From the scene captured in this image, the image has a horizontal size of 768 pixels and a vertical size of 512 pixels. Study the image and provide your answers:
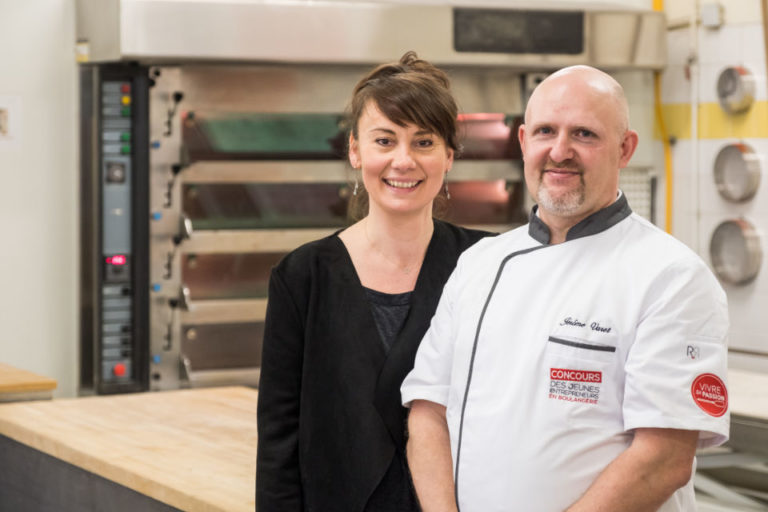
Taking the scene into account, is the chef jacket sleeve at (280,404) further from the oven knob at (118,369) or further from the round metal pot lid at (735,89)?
the round metal pot lid at (735,89)

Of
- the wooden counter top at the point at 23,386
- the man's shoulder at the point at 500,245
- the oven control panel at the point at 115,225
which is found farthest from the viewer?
the oven control panel at the point at 115,225

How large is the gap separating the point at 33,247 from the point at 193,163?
0.62 m

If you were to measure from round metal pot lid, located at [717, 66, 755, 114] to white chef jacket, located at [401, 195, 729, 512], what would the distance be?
2.68 meters

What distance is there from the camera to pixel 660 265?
4.54ft

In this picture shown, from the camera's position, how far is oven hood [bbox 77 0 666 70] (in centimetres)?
351

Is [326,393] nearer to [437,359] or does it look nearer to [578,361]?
[437,359]

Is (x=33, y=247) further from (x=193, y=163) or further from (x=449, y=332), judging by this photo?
(x=449, y=332)

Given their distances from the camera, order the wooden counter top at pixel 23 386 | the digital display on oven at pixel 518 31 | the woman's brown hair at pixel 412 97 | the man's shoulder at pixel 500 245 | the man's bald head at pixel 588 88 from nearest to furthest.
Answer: the man's bald head at pixel 588 88, the man's shoulder at pixel 500 245, the woman's brown hair at pixel 412 97, the wooden counter top at pixel 23 386, the digital display on oven at pixel 518 31

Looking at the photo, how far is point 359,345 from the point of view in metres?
1.70

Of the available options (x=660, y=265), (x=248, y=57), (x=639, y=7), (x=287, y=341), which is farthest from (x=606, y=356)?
(x=639, y=7)

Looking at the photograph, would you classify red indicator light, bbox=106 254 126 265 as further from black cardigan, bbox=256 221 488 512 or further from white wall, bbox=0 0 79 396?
black cardigan, bbox=256 221 488 512

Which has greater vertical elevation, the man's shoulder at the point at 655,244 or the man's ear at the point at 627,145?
the man's ear at the point at 627,145

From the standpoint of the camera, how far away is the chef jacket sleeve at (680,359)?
1331 mm

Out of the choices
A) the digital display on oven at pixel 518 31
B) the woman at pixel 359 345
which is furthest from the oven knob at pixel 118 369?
the woman at pixel 359 345
